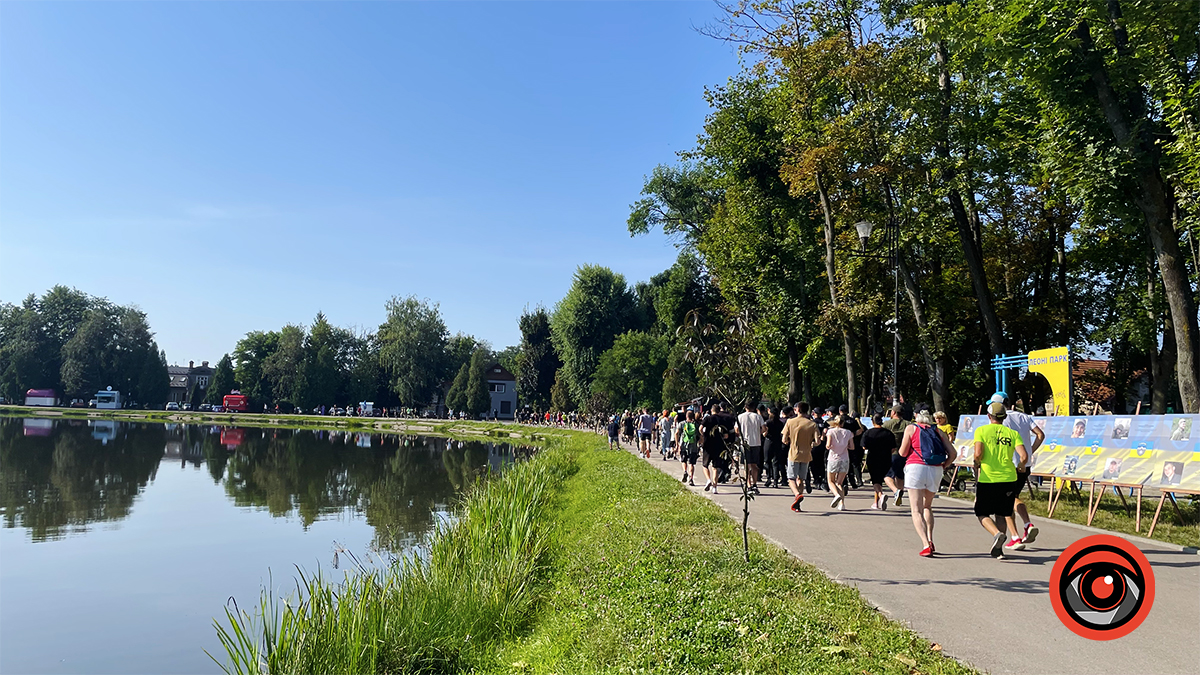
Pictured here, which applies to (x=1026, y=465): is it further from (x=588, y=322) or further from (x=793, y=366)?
(x=588, y=322)

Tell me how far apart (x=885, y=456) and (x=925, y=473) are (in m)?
4.06

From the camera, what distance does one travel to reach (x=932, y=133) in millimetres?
19156

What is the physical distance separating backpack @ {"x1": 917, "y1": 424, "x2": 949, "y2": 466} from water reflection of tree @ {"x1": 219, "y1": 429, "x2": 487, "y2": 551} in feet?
30.0

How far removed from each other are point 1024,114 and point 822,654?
1554 centimetres

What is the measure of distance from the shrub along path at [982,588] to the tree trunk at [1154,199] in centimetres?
414

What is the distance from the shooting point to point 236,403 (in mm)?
96875

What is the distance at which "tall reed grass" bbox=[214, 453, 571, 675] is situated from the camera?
280 inches

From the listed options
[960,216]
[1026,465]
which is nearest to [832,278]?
[960,216]

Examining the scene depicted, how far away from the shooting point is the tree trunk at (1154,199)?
12.7m

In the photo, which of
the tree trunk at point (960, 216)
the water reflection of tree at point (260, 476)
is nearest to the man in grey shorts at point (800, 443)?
the water reflection of tree at point (260, 476)

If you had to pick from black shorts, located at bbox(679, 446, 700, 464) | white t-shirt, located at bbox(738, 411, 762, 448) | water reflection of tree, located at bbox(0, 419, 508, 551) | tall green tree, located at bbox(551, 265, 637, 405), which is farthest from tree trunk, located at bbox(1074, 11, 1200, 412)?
tall green tree, located at bbox(551, 265, 637, 405)

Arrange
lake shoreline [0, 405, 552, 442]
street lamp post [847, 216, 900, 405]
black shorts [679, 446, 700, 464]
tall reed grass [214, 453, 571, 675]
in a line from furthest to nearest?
1. lake shoreline [0, 405, 552, 442]
2. street lamp post [847, 216, 900, 405]
3. black shorts [679, 446, 700, 464]
4. tall reed grass [214, 453, 571, 675]

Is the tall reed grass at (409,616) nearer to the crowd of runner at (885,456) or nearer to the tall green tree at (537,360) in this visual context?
the crowd of runner at (885,456)

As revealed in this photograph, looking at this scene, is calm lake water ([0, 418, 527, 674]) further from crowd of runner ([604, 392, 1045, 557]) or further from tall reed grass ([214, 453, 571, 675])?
crowd of runner ([604, 392, 1045, 557])
